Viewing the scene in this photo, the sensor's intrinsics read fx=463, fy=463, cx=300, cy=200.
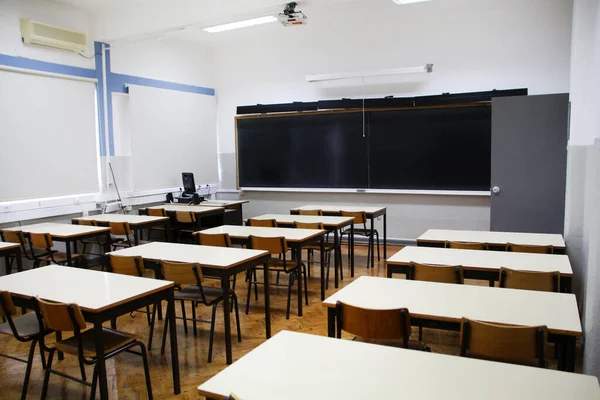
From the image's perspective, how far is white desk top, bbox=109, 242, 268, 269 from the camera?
11.1 ft

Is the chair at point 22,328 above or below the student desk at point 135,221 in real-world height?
below

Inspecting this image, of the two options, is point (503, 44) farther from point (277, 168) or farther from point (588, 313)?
point (588, 313)

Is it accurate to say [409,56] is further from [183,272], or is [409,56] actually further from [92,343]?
[92,343]

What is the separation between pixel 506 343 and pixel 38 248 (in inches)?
195

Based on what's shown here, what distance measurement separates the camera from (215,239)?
4469mm

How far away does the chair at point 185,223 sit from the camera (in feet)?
20.3

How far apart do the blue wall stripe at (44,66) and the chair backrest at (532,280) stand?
19.2ft

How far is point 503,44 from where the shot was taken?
6.62 metres

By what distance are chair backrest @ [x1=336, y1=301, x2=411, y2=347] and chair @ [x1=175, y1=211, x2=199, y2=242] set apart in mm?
4027

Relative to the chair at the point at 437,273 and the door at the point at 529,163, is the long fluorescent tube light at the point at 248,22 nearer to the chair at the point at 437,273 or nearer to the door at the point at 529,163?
the door at the point at 529,163

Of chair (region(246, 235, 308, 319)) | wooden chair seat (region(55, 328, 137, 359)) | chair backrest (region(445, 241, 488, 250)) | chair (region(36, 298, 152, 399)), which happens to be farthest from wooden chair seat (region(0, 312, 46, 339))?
chair backrest (region(445, 241, 488, 250))

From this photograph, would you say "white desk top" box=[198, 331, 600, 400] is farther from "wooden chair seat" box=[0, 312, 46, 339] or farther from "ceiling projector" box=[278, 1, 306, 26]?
"ceiling projector" box=[278, 1, 306, 26]

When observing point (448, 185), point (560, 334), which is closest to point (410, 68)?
point (448, 185)

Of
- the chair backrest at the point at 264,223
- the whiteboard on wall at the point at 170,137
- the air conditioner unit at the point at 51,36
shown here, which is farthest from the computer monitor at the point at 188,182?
the chair backrest at the point at 264,223
